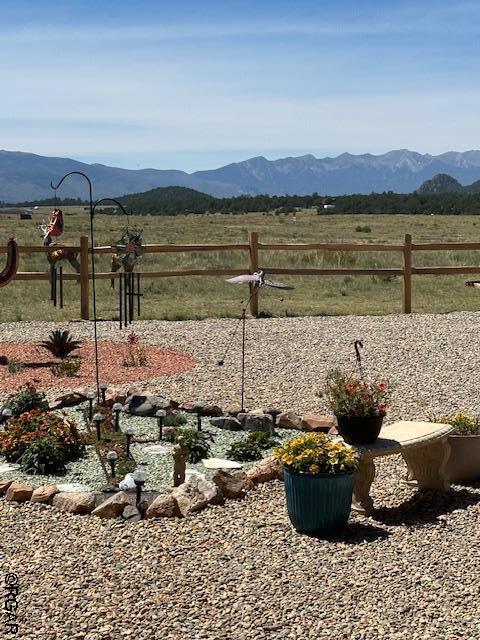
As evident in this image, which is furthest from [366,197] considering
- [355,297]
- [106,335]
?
[106,335]

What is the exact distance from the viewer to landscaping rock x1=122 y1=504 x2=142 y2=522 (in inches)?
253

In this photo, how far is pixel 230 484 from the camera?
6879 mm

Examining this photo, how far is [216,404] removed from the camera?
9.99 metres

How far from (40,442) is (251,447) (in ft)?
5.74

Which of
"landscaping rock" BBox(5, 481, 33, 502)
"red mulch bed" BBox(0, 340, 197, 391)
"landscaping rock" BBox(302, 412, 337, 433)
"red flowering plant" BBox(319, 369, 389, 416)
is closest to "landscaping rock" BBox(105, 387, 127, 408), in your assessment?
"red mulch bed" BBox(0, 340, 197, 391)

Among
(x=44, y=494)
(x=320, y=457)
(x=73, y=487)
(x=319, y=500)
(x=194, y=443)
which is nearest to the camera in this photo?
(x=319, y=500)

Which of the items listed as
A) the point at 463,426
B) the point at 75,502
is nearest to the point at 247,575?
the point at 75,502

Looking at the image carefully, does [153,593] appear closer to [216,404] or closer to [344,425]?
[344,425]

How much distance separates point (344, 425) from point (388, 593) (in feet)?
5.15

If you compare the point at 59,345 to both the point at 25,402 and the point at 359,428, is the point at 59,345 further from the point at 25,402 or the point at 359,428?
the point at 359,428

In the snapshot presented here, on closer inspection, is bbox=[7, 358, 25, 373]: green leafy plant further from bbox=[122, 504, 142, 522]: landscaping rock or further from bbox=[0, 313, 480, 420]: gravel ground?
bbox=[122, 504, 142, 522]: landscaping rock

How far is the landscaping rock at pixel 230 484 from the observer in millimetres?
6859

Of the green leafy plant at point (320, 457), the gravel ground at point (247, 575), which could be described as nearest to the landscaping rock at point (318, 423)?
the gravel ground at point (247, 575)

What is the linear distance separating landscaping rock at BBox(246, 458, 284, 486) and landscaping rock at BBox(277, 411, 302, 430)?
1666mm
